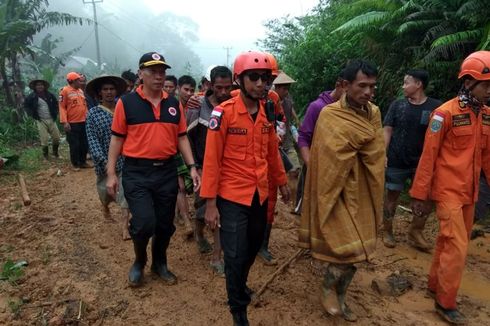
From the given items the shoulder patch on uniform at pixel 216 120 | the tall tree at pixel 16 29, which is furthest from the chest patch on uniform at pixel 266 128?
the tall tree at pixel 16 29

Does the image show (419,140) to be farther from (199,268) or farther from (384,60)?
(384,60)

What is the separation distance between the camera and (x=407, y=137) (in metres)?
4.65

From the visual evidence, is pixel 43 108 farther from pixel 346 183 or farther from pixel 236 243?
pixel 346 183

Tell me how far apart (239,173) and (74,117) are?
7.26 metres

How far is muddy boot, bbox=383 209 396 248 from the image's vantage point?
4945mm

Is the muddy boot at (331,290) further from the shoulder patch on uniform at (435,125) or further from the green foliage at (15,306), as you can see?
the green foliage at (15,306)

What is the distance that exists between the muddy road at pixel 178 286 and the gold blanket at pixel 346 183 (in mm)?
731

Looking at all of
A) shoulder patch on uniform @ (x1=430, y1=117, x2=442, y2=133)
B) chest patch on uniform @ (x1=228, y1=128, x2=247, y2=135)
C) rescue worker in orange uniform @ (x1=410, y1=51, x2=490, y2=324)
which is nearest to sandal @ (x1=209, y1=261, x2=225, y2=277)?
chest patch on uniform @ (x1=228, y1=128, x2=247, y2=135)

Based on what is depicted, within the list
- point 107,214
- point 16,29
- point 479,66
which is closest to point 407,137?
point 479,66

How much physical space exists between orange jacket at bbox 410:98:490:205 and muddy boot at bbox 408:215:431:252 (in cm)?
144

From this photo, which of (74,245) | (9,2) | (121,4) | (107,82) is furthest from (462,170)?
(121,4)

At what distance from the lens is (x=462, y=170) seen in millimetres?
3420

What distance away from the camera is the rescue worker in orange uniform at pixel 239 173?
2.93 m

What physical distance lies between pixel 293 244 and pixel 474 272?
198 cm
